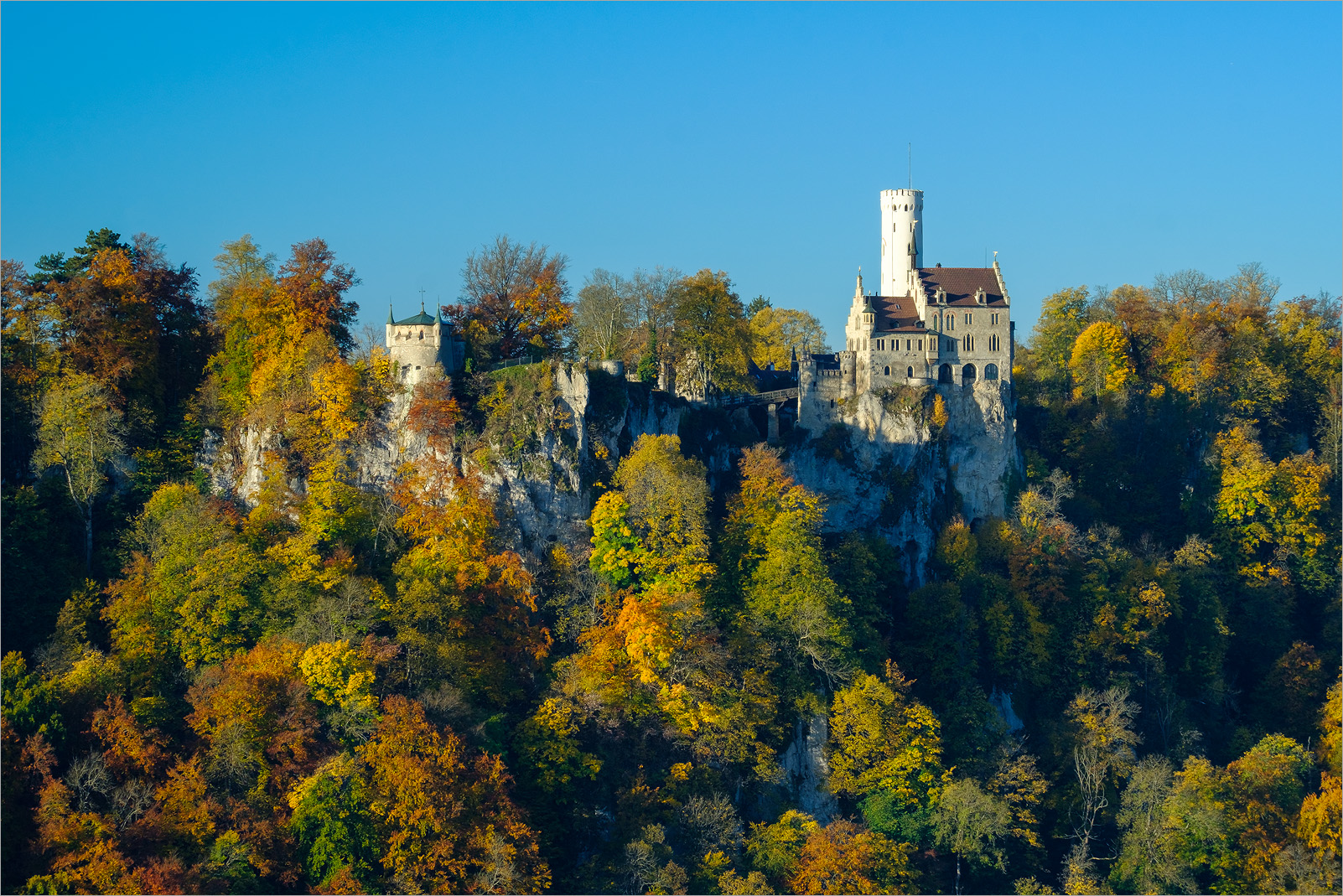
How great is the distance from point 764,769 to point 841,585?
9305mm

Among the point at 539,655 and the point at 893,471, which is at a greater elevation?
the point at 893,471

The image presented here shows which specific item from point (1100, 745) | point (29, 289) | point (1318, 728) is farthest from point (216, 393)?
point (1318, 728)

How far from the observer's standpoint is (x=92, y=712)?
52.2m

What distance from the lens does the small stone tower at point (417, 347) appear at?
62.8m

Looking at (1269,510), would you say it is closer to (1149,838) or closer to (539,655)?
(1149,838)

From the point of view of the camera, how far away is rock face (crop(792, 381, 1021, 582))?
70312 millimetres

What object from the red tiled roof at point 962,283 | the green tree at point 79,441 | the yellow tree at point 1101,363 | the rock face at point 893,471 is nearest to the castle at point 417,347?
the green tree at point 79,441

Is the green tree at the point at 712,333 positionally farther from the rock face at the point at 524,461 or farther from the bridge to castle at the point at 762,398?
the rock face at the point at 524,461

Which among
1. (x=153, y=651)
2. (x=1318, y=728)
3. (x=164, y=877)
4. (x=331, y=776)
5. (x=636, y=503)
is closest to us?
(x=164, y=877)

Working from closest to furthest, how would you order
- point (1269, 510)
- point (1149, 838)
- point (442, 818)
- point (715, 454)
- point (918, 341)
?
point (442, 818), point (1149, 838), point (715, 454), point (918, 341), point (1269, 510)

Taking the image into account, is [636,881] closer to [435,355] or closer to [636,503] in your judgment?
[636,503]

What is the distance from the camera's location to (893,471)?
7044cm

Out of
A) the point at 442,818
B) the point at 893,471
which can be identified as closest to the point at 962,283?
the point at 893,471

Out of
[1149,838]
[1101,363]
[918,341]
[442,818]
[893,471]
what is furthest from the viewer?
[1101,363]
